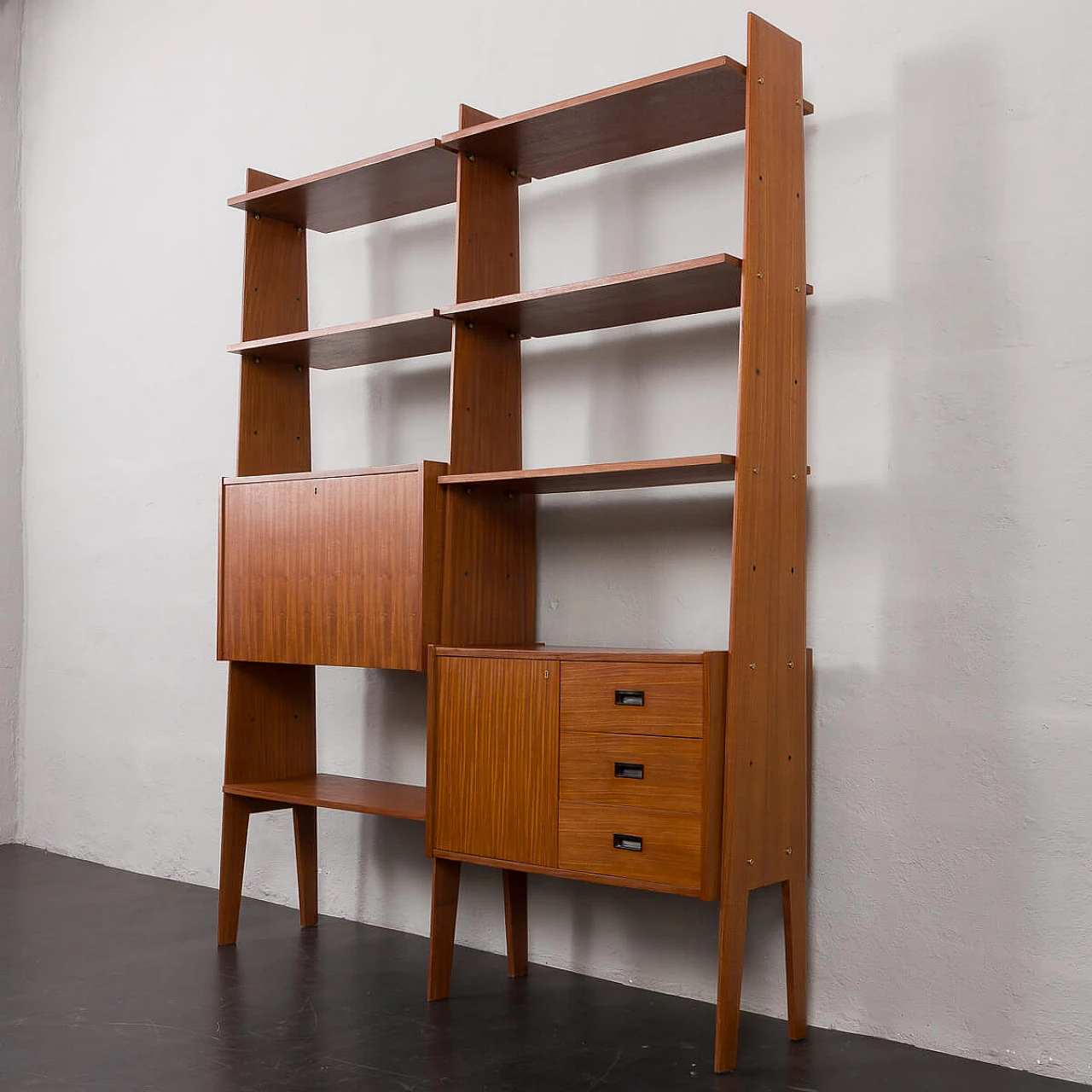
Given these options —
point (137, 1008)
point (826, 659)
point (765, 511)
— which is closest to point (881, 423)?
point (765, 511)

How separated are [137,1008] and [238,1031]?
12.2 inches

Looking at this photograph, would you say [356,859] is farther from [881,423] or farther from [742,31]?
[742,31]

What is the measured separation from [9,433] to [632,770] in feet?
11.4

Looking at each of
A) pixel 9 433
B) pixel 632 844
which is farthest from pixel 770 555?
pixel 9 433

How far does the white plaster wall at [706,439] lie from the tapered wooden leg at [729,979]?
353 millimetres

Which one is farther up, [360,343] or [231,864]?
[360,343]

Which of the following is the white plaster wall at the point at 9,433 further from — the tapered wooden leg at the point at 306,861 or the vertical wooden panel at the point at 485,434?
the vertical wooden panel at the point at 485,434

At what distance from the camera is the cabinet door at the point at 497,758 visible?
103 inches

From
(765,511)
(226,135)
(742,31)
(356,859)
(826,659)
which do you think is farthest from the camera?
(226,135)

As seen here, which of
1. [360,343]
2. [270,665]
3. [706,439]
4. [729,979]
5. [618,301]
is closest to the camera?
[729,979]

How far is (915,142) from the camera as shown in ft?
8.52

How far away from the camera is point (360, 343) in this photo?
328cm

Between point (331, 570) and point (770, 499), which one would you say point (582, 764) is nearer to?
point (770, 499)

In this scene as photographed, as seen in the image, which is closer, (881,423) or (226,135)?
(881,423)
